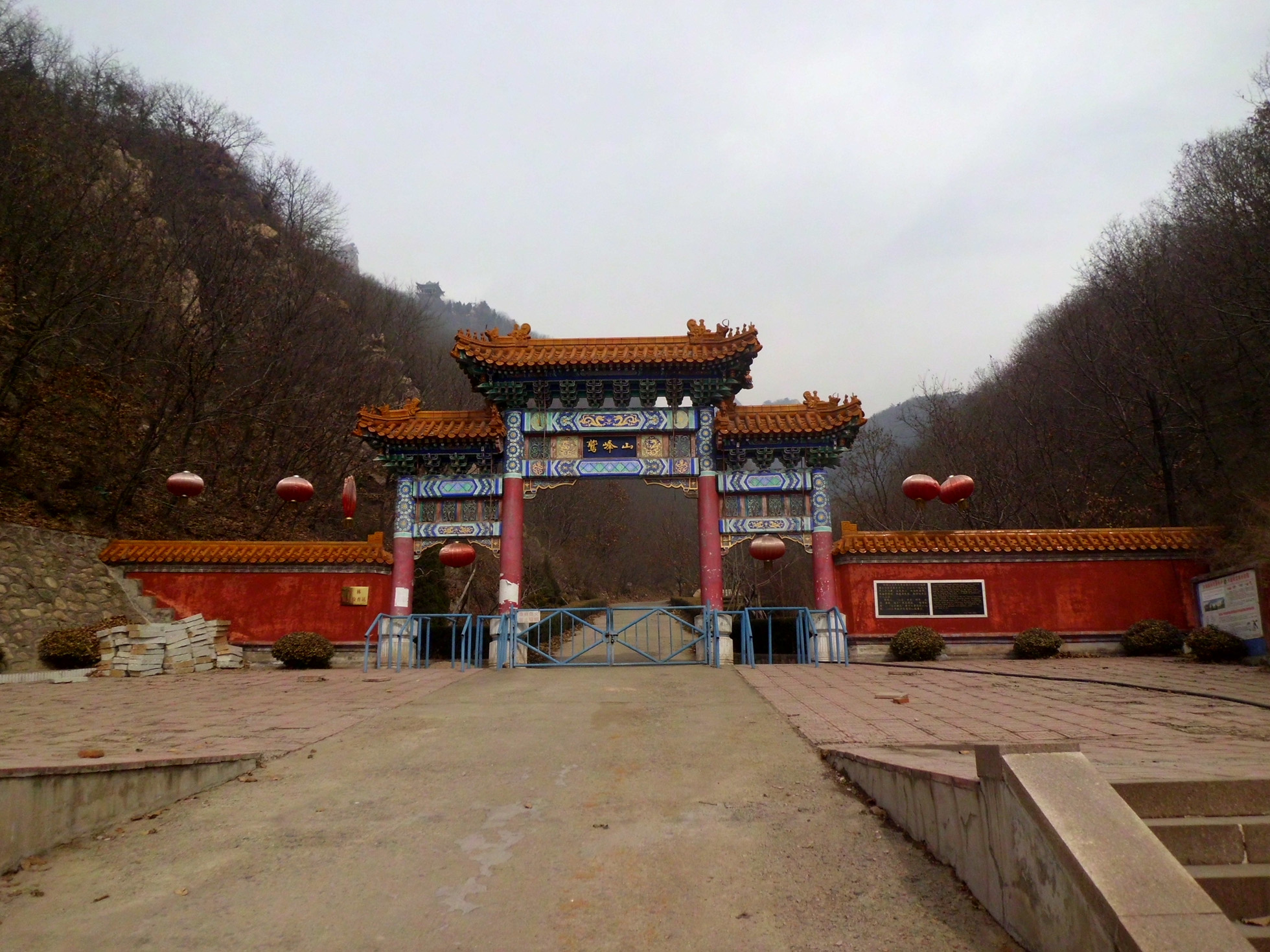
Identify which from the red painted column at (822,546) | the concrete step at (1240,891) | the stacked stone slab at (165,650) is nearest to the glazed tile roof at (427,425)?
the stacked stone slab at (165,650)

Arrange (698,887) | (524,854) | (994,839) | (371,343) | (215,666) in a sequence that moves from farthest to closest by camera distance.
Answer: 1. (371,343)
2. (215,666)
3. (524,854)
4. (698,887)
5. (994,839)

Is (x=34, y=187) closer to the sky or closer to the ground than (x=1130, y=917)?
closer to the sky

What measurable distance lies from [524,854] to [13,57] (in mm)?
29549

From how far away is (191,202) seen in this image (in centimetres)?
2250

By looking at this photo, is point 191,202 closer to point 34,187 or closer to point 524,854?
point 34,187

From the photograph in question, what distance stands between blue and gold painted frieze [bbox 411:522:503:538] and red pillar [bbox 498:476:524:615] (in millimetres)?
308

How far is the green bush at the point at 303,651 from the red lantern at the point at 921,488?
36.7 feet

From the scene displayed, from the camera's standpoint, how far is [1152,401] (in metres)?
19.9

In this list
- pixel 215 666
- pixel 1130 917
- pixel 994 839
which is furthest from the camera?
pixel 215 666

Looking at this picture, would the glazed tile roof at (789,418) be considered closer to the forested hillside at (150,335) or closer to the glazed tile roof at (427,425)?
the glazed tile roof at (427,425)

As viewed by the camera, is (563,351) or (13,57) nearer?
(563,351)

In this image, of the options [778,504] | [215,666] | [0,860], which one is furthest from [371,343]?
[0,860]

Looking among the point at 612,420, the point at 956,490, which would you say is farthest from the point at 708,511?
the point at 956,490

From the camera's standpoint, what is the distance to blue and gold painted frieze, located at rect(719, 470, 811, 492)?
49.1 feet
